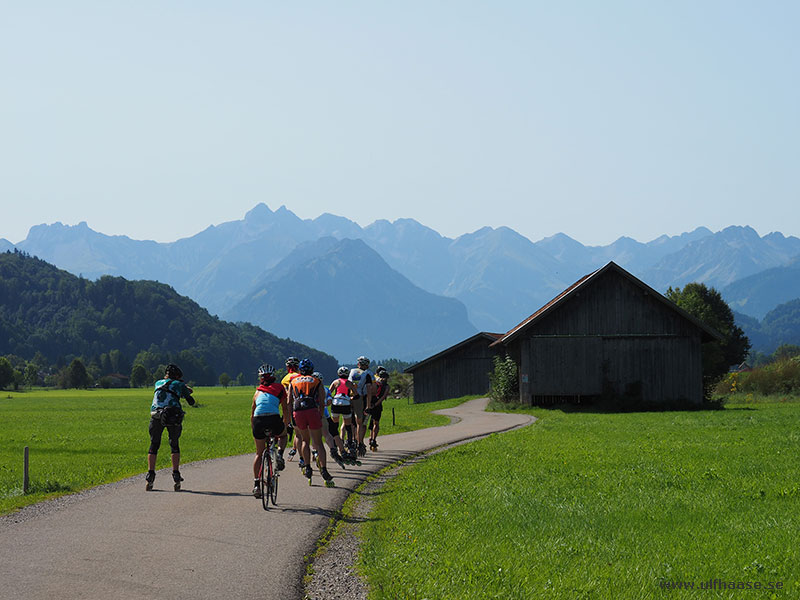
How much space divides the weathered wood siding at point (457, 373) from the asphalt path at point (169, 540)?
54.1 metres

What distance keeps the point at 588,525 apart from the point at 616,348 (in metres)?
37.3

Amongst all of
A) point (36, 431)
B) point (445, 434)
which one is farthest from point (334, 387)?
point (36, 431)

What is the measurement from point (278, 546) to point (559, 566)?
3373mm

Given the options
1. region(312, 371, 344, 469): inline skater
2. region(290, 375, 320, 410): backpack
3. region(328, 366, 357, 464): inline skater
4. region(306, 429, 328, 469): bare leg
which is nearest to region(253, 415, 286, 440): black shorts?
region(290, 375, 320, 410): backpack

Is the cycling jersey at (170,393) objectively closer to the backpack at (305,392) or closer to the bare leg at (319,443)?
the backpack at (305,392)

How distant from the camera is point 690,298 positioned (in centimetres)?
9469

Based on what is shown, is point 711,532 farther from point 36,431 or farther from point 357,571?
point 36,431

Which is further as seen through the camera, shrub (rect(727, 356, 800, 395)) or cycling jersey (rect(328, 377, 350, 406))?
shrub (rect(727, 356, 800, 395))

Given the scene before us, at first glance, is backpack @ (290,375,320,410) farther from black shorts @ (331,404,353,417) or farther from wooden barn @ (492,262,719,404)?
wooden barn @ (492,262,719,404)

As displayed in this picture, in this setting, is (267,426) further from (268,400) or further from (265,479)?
(265,479)

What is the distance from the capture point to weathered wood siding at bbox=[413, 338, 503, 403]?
71250 mm

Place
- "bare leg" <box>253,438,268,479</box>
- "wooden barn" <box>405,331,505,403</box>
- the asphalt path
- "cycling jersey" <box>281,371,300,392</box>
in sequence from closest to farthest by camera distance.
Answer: the asphalt path < "bare leg" <box>253,438,268,479</box> < "cycling jersey" <box>281,371,300,392</box> < "wooden barn" <box>405,331,505,403</box>

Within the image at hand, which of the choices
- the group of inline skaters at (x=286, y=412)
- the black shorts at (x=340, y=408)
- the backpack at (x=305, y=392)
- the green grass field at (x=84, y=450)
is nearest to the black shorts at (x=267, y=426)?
the group of inline skaters at (x=286, y=412)

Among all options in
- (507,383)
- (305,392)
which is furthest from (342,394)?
(507,383)
